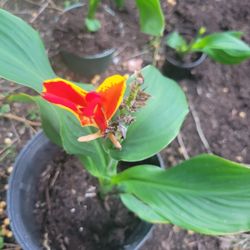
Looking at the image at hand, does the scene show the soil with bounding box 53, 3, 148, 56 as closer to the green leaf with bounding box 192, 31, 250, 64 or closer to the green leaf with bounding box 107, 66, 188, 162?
the green leaf with bounding box 192, 31, 250, 64

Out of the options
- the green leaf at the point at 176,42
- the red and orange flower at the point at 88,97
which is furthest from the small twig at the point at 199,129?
the red and orange flower at the point at 88,97

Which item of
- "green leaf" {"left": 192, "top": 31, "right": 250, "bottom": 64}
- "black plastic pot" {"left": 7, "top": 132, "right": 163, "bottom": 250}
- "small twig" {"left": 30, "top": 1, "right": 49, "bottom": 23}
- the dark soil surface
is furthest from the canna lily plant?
"small twig" {"left": 30, "top": 1, "right": 49, "bottom": 23}

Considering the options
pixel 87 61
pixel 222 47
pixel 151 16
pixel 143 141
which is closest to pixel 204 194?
pixel 143 141

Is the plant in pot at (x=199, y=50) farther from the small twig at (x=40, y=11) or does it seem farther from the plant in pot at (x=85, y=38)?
the small twig at (x=40, y=11)

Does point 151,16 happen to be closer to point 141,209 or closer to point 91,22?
point 91,22

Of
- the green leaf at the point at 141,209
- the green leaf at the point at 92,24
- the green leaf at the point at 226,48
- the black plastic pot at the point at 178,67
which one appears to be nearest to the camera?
the green leaf at the point at 141,209

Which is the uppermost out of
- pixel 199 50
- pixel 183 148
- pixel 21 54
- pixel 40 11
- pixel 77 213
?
pixel 21 54

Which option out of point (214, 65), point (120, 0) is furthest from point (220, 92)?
point (120, 0)
